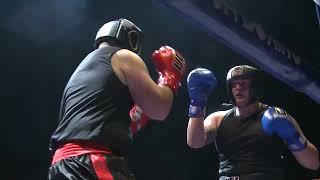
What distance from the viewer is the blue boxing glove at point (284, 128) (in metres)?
2.37

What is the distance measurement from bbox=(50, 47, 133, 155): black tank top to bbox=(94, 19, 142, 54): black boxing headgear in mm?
123

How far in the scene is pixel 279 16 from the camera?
5215 mm

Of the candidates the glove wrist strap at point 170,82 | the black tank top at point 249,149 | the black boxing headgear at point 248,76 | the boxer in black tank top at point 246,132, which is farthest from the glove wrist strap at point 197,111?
the glove wrist strap at point 170,82

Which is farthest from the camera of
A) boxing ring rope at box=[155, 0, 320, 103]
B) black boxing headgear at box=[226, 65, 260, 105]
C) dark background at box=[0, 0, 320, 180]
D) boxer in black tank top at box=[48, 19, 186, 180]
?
dark background at box=[0, 0, 320, 180]

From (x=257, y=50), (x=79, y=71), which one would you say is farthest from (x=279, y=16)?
(x=79, y=71)

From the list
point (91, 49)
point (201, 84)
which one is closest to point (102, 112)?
point (201, 84)

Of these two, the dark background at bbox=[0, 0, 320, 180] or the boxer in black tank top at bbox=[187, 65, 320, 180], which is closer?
the boxer in black tank top at bbox=[187, 65, 320, 180]

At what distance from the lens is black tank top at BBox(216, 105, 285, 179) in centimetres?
244

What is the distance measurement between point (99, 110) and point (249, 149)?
1.18 m

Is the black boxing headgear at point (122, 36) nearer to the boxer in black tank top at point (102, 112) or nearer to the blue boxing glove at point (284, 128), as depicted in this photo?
the boxer in black tank top at point (102, 112)

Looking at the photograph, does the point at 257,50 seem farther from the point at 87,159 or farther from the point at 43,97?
the point at 43,97

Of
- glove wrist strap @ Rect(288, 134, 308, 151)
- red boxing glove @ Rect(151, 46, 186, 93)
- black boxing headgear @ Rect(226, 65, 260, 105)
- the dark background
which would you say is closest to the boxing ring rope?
black boxing headgear @ Rect(226, 65, 260, 105)

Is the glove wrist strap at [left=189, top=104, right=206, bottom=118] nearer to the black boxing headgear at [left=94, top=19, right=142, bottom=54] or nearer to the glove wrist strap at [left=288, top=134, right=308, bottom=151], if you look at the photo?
the glove wrist strap at [left=288, top=134, right=308, bottom=151]

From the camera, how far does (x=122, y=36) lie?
182 cm
